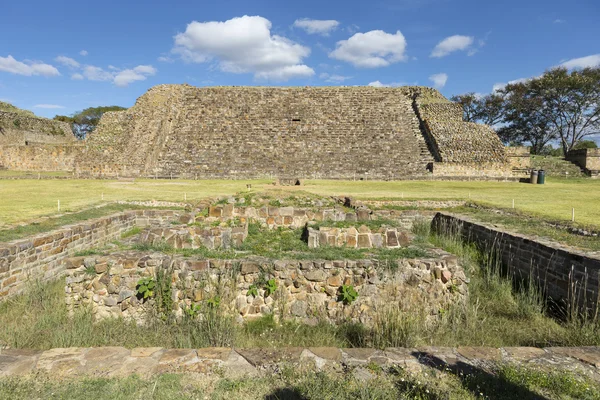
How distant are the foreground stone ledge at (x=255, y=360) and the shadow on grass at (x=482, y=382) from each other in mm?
18

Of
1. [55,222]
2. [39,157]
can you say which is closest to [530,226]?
[55,222]

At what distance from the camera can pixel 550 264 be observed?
609 centimetres

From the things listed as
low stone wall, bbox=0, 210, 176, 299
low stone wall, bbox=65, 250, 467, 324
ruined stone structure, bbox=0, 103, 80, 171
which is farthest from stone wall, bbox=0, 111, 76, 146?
low stone wall, bbox=65, 250, 467, 324

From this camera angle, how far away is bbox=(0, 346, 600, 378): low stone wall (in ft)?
9.67

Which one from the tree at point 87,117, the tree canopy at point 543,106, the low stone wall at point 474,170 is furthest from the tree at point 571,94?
the tree at point 87,117

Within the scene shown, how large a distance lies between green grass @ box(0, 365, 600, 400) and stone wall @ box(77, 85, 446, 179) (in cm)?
2194

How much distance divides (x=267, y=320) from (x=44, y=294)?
375cm

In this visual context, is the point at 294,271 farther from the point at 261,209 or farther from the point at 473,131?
the point at 473,131

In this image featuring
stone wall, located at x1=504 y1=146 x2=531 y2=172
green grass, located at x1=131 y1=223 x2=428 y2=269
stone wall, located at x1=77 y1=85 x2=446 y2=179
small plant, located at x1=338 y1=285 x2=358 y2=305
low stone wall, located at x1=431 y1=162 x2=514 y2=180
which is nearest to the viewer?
small plant, located at x1=338 y1=285 x2=358 y2=305

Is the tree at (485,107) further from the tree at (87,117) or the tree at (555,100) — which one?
the tree at (87,117)

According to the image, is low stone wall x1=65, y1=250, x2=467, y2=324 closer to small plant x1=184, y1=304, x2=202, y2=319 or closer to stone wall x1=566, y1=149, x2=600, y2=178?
small plant x1=184, y1=304, x2=202, y2=319

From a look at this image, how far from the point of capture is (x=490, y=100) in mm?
50656

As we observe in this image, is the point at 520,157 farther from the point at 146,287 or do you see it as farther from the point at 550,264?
the point at 146,287

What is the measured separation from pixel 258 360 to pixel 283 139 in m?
25.5
